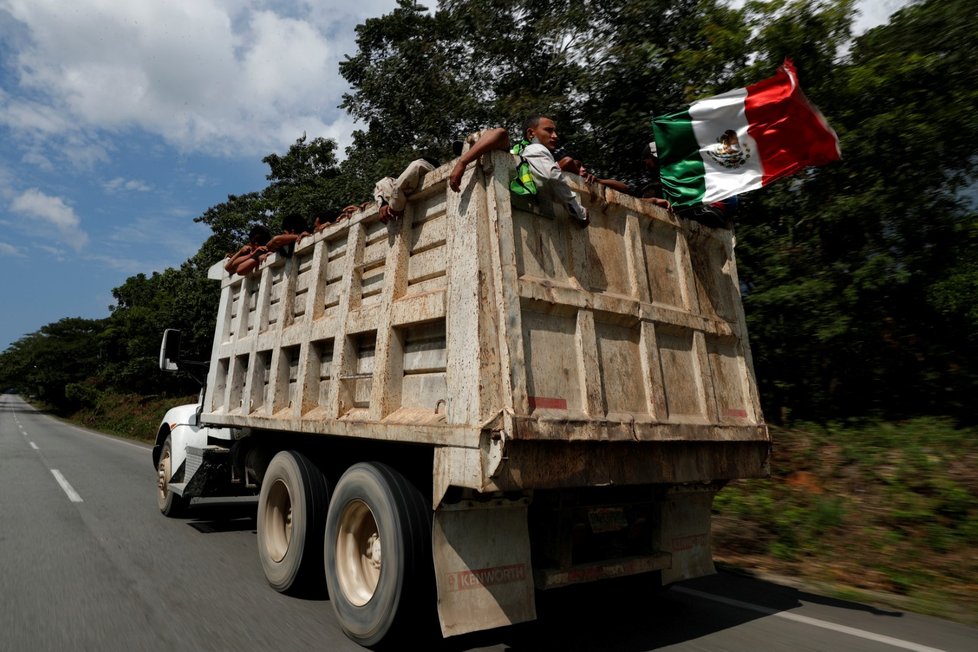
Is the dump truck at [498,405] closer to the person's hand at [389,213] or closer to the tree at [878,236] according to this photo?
→ the person's hand at [389,213]

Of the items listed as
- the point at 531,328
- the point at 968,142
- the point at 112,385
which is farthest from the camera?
the point at 112,385

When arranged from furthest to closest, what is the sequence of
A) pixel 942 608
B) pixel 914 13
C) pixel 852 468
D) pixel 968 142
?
pixel 914 13
pixel 968 142
pixel 852 468
pixel 942 608

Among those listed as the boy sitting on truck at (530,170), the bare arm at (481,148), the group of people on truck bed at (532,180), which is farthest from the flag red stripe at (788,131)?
the bare arm at (481,148)

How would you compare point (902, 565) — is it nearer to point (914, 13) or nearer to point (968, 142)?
point (968, 142)

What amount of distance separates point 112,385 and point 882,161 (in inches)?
2204

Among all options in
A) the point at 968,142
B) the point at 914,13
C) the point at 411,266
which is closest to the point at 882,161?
the point at 968,142

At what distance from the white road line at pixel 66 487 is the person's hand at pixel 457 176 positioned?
8033 mm

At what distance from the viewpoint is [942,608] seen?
4.32 meters

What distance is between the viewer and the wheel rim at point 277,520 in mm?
4688

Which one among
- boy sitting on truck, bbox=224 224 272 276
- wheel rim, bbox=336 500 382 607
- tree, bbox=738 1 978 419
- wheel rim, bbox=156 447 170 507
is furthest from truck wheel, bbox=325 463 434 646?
tree, bbox=738 1 978 419

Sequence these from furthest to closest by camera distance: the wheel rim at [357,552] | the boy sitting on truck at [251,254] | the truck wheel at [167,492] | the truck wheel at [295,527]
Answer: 1. the truck wheel at [167,492]
2. the boy sitting on truck at [251,254]
3. the truck wheel at [295,527]
4. the wheel rim at [357,552]

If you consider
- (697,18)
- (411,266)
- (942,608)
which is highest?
(697,18)

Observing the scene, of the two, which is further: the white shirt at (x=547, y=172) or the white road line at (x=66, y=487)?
the white road line at (x=66, y=487)

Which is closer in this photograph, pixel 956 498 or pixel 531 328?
pixel 531 328
